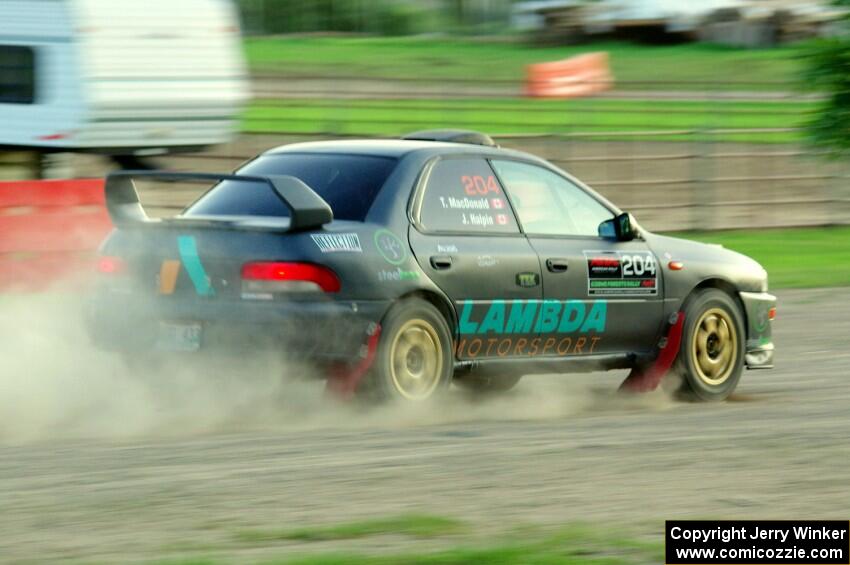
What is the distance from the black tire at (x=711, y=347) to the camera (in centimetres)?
995

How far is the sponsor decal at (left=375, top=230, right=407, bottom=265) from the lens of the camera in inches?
328

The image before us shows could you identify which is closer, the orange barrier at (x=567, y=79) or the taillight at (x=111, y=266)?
the taillight at (x=111, y=266)

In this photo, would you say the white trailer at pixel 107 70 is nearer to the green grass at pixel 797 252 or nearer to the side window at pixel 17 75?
the side window at pixel 17 75

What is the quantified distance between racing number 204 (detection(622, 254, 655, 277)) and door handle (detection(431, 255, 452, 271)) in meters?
1.40

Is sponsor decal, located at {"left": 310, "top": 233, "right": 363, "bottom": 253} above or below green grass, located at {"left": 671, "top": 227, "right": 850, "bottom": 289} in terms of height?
above

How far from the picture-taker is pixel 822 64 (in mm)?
16750

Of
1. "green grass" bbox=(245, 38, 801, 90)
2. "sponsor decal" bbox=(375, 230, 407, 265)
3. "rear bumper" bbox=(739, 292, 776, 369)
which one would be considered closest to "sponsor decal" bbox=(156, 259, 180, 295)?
"sponsor decal" bbox=(375, 230, 407, 265)

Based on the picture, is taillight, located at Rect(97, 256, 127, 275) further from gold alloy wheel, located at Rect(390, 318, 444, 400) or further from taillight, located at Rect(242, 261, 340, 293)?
gold alloy wheel, located at Rect(390, 318, 444, 400)

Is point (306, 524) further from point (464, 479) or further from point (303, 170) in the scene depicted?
point (303, 170)

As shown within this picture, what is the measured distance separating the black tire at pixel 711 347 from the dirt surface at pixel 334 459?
188 millimetres

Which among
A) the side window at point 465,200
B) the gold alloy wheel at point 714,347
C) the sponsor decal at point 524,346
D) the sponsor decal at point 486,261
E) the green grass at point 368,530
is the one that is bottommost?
the gold alloy wheel at point 714,347

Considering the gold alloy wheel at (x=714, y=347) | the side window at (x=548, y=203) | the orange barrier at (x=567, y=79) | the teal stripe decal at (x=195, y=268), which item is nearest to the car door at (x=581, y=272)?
the side window at (x=548, y=203)

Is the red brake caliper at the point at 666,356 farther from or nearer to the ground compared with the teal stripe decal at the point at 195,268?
nearer to the ground

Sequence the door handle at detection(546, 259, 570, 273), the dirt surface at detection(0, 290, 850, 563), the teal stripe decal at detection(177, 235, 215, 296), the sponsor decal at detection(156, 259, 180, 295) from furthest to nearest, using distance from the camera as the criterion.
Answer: the door handle at detection(546, 259, 570, 273)
the sponsor decal at detection(156, 259, 180, 295)
the teal stripe decal at detection(177, 235, 215, 296)
the dirt surface at detection(0, 290, 850, 563)
